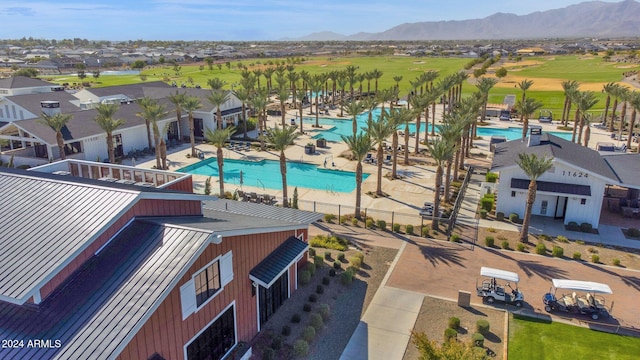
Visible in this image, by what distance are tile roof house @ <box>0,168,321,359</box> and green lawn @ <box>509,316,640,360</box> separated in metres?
11.6

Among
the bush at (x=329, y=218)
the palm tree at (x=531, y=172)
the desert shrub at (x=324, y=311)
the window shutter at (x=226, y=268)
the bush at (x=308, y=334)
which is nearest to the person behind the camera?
the window shutter at (x=226, y=268)

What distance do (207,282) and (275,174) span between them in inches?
1188

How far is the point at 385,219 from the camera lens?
33656mm

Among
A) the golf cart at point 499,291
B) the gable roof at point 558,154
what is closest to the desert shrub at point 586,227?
the gable roof at point 558,154

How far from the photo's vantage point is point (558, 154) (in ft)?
109

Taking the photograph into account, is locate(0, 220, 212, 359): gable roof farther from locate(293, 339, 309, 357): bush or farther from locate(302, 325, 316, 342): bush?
locate(302, 325, 316, 342): bush

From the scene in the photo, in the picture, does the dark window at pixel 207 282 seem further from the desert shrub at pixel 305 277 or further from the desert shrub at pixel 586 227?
the desert shrub at pixel 586 227

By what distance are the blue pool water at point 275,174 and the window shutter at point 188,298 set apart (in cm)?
2630

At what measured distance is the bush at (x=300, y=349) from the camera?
60.2 feet

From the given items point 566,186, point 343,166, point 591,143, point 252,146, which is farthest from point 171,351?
point 591,143

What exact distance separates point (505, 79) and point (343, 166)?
90873 mm

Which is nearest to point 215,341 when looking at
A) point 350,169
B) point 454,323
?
point 454,323

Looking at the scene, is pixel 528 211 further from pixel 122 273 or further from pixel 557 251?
pixel 122 273

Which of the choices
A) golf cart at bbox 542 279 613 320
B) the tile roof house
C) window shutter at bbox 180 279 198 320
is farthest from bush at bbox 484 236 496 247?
window shutter at bbox 180 279 198 320
